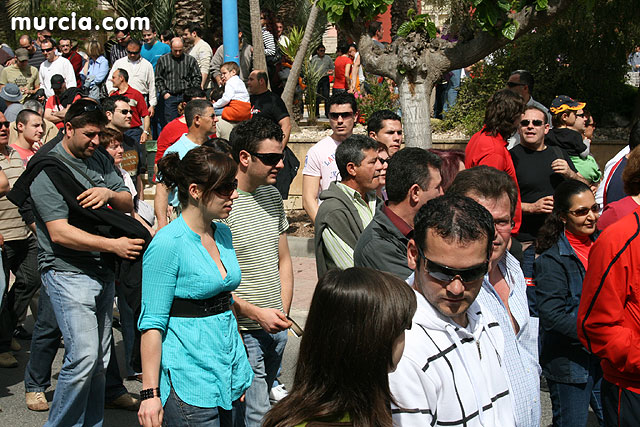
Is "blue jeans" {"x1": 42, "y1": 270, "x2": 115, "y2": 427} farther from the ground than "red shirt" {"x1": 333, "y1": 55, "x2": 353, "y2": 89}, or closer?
closer

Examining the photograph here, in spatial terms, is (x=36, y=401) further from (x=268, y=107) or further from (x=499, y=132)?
(x=268, y=107)

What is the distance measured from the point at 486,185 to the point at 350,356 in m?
1.41

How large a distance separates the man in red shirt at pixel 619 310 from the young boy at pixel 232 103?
6.03 metres

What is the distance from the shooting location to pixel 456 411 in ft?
8.00

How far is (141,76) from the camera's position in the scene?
13203 mm

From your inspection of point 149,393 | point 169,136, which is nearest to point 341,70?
point 169,136

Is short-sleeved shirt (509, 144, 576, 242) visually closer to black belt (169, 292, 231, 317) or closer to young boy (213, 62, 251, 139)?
black belt (169, 292, 231, 317)

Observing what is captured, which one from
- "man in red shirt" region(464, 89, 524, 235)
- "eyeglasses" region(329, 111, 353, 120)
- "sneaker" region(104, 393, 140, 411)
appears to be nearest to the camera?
"sneaker" region(104, 393, 140, 411)

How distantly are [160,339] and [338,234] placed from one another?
1259mm

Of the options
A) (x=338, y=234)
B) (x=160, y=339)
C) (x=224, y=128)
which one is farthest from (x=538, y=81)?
(x=160, y=339)

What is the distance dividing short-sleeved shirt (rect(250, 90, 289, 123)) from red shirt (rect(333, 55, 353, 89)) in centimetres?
807

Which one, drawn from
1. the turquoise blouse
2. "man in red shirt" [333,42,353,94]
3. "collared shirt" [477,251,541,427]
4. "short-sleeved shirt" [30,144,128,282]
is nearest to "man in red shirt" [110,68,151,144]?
"man in red shirt" [333,42,353,94]

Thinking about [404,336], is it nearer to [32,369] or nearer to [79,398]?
[79,398]

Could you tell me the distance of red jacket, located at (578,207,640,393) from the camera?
3295mm
